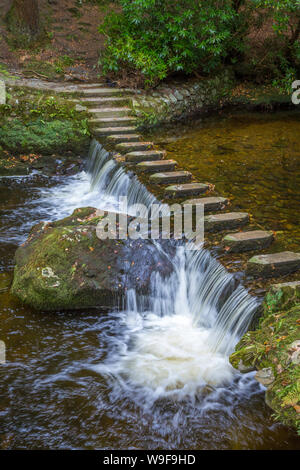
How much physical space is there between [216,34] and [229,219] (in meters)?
7.62

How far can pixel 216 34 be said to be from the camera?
11.5 metres

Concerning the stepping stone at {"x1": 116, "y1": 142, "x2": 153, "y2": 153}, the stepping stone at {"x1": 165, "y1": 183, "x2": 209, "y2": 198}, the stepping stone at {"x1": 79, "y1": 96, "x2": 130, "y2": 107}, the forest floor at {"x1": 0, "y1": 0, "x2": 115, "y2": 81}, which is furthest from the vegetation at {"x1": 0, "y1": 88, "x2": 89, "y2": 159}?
the stepping stone at {"x1": 165, "y1": 183, "x2": 209, "y2": 198}

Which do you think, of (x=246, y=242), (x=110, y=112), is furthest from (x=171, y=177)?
(x=110, y=112)

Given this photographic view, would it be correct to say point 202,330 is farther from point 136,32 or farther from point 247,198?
point 136,32

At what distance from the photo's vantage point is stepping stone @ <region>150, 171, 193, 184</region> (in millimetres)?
7105

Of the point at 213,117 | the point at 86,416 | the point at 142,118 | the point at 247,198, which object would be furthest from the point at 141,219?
the point at 213,117

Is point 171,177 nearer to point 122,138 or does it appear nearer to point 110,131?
point 122,138

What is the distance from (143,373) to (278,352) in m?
1.34

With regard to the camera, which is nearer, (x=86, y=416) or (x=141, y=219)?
(x=86, y=416)

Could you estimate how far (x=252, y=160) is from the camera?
844 centimetres

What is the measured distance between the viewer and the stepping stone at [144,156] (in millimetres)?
8109

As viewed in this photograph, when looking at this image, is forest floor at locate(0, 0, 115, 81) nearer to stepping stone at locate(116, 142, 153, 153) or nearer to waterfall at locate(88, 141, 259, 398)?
stepping stone at locate(116, 142, 153, 153)

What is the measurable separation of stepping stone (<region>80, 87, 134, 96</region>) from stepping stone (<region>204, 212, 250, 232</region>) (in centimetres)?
606

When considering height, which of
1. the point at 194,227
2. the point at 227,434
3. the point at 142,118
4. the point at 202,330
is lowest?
the point at 227,434
